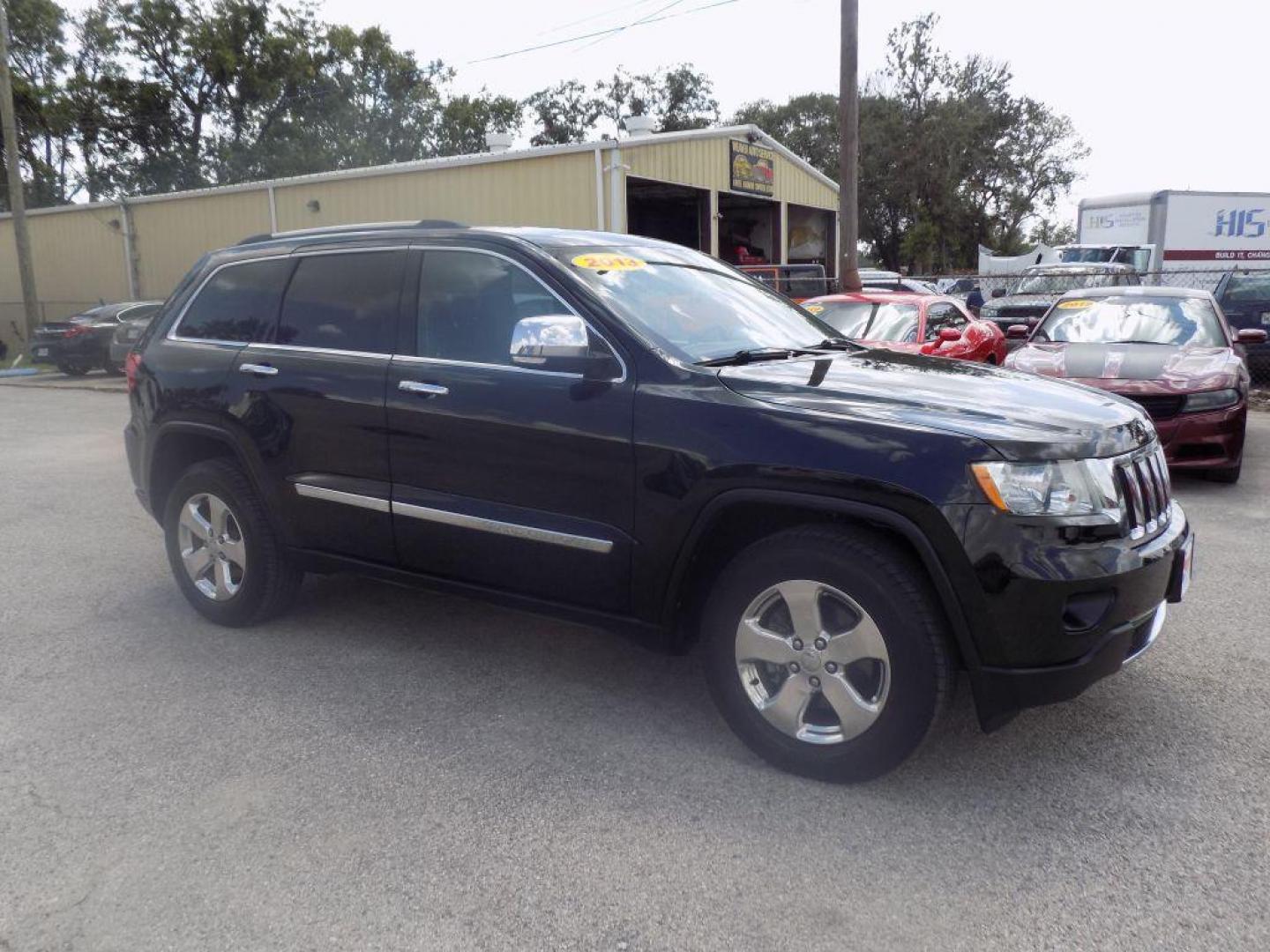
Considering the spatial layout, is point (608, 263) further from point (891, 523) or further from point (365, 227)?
point (891, 523)

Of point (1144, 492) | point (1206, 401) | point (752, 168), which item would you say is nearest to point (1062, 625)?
point (1144, 492)

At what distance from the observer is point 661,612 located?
137 inches

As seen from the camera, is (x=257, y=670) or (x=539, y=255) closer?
(x=539, y=255)

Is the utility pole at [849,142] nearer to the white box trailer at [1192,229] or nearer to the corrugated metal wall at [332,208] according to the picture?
the corrugated metal wall at [332,208]

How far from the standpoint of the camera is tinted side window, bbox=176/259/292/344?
468 cm

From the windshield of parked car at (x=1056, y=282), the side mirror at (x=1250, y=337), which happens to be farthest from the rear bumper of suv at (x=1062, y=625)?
the windshield of parked car at (x=1056, y=282)

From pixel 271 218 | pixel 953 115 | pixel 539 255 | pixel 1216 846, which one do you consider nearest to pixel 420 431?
pixel 539 255

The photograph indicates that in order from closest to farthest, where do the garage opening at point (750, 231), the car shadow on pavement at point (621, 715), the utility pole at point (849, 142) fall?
the car shadow on pavement at point (621, 715) → the utility pole at point (849, 142) → the garage opening at point (750, 231)

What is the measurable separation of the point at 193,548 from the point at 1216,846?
172 inches

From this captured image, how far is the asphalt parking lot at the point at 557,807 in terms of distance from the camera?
260 cm

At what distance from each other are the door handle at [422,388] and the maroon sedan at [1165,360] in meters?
5.61

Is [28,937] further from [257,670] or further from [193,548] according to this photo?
[193,548]

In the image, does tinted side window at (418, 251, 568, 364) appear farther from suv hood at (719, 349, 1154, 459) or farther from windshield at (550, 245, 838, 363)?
suv hood at (719, 349, 1154, 459)

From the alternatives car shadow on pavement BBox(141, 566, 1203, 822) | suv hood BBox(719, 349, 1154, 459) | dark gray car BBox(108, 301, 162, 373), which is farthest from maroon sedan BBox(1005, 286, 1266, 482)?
dark gray car BBox(108, 301, 162, 373)
